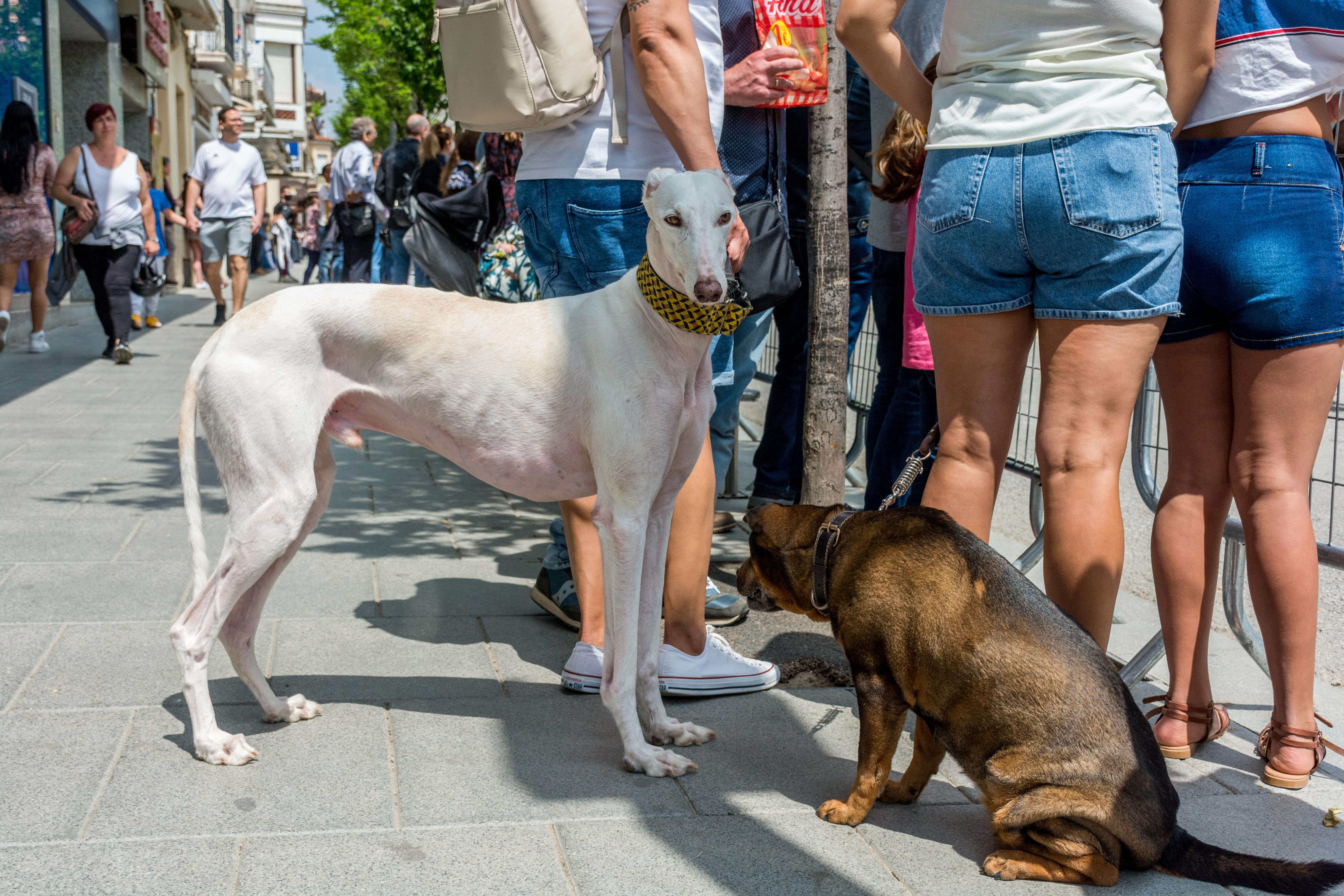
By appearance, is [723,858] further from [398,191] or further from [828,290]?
[398,191]

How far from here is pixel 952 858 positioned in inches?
102

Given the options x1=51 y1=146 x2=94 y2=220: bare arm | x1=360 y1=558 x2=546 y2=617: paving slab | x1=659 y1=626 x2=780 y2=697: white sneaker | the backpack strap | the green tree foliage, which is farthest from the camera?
the green tree foliage

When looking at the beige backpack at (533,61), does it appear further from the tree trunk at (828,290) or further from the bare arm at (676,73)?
the tree trunk at (828,290)

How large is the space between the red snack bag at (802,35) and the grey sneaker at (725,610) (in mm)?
1873

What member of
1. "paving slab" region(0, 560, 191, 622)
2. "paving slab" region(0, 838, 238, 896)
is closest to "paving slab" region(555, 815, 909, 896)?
"paving slab" region(0, 838, 238, 896)

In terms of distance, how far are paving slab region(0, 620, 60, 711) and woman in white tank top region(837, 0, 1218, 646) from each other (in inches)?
112

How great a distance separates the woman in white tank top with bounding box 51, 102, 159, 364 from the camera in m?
10.8

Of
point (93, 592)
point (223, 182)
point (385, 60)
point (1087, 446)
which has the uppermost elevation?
point (385, 60)

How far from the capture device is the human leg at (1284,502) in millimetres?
2875

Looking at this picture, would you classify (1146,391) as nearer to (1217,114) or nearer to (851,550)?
(1217,114)

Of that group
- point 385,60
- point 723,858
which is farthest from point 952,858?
point 385,60

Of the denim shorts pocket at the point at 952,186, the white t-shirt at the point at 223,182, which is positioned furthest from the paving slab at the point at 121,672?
the white t-shirt at the point at 223,182

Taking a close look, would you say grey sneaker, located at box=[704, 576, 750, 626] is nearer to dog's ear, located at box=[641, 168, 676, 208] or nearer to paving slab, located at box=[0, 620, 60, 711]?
dog's ear, located at box=[641, 168, 676, 208]

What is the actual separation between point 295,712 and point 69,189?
948 centimetres
